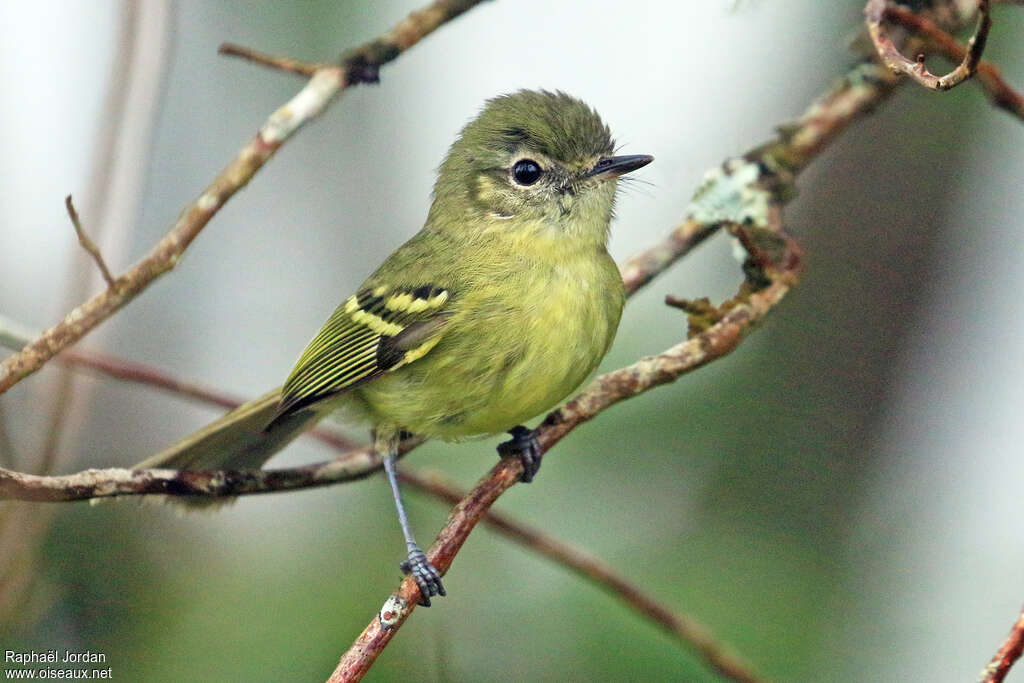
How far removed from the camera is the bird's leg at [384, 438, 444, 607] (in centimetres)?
270

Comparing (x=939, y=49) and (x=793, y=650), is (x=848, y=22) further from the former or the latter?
(x=793, y=650)

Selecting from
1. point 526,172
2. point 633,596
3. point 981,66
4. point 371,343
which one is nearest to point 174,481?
point 371,343

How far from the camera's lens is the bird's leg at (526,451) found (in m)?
3.22

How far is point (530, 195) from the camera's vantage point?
3.57m

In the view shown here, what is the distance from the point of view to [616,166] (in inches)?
139

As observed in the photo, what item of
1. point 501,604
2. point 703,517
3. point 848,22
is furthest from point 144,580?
point 848,22

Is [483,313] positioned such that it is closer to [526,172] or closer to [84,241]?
[526,172]

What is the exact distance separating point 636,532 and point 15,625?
6.59ft

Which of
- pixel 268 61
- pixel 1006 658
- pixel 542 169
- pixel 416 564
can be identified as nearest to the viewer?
pixel 1006 658

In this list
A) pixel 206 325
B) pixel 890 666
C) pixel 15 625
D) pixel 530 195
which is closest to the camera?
pixel 15 625

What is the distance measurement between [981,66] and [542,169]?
4.28 ft

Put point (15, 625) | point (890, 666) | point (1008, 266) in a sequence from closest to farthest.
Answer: point (15, 625) → point (890, 666) → point (1008, 266)

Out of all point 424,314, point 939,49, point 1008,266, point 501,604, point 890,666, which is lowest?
point 890,666

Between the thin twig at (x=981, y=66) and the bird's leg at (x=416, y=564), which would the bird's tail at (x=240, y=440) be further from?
the thin twig at (x=981, y=66)
